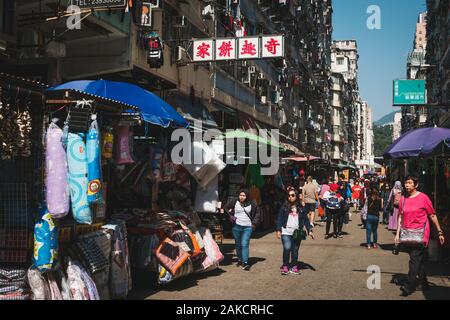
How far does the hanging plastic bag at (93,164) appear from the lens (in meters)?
6.17

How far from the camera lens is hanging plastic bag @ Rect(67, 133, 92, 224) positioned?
6.08m

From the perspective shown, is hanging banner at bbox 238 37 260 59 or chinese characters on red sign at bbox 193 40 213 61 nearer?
hanging banner at bbox 238 37 260 59

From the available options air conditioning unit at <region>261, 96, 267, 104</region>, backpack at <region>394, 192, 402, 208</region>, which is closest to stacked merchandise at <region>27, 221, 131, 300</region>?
backpack at <region>394, 192, 402, 208</region>

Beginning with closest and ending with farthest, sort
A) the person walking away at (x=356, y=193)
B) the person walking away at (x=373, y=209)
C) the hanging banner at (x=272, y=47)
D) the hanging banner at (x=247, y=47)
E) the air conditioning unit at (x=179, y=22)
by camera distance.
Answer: the person walking away at (x=373, y=209), the hanging banner at (x=272, y=47), the hanging banner at (x=247, y=47), the air conditioning unit at (x=179, y=22), the person walking away at (x=356, y=193)

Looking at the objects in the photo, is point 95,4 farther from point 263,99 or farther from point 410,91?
point 263,99

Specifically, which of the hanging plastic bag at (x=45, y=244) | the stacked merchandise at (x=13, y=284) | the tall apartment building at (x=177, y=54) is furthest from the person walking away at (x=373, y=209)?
the stacked merchandise at (x=13, y=284)

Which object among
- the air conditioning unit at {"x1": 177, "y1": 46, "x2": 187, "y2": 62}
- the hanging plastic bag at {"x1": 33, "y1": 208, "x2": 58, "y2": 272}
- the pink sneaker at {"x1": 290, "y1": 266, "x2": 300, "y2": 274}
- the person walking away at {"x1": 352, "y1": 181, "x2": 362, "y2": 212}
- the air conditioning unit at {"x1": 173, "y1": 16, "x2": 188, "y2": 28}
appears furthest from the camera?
the person walking away at {"x1": 352, "y1": 181, "x2": 362, "y2": 212}

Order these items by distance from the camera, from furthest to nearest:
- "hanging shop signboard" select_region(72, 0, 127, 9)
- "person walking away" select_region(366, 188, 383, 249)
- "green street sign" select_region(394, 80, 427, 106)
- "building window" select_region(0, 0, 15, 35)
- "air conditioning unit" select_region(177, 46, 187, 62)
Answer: "green street sign" select_region(394, 80, 427, 106), "air conditioning unit" select_region(177, 46, 187, 62), "person walking away" select_region(366, 188, 383, 249), "hanging shop signboard" select_region(72, 0, 127, 9), "building window" select_region(0, 0, 15, 35)

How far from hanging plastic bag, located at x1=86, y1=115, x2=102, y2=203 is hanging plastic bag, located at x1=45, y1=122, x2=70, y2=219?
299 millimetres

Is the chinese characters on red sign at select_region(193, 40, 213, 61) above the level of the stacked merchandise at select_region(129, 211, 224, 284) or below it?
above

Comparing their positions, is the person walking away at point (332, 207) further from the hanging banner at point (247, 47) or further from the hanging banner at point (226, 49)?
the hanging banner at point (226, 49)

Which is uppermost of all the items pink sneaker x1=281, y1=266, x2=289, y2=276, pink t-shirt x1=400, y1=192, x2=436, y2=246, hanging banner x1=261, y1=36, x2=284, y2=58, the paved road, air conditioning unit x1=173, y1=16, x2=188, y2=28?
air conditioning unit x1=173, y1=16, x2=188, y2=28

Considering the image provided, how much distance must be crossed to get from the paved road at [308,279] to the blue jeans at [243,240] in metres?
0.29

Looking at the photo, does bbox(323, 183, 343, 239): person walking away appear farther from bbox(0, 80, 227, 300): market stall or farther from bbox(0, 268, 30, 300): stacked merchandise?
bbox(0, 268, 30, 300): stacked merchandise
